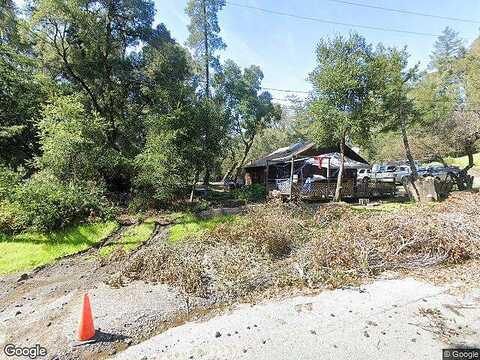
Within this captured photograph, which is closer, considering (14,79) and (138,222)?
(138,222)

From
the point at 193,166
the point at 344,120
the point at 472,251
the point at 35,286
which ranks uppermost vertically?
the point at 344,120

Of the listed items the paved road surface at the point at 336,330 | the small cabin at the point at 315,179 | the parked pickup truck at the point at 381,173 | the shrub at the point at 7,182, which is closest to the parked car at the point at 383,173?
the parked pickup truck at the point at 381,173

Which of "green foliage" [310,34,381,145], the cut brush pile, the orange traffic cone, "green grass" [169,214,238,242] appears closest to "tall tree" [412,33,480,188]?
"green foliage" [310,34,381,145]

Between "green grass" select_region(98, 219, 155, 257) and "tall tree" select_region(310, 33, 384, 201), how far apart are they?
448 inches

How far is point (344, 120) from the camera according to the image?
15.7 m

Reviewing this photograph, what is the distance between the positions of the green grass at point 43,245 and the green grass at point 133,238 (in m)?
0.65

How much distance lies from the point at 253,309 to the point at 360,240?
3592 millimetres

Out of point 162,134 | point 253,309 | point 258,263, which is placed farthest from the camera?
point 162,134

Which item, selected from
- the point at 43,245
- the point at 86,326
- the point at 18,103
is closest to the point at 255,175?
the point at 18,103

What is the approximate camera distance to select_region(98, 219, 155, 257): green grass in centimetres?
910

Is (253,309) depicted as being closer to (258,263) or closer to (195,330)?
(195,330)

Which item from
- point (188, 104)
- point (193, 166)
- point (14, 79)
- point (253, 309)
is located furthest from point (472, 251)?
point (14, 79)

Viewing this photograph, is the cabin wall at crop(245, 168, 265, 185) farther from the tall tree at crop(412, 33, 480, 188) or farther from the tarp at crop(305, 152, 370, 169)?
the tall tree at crop(412, 33, 480, 188)

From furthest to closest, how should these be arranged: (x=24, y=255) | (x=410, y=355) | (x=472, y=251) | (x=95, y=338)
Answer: (x=24, y=255) → (x=472, y=251) → (x=95, y=338) → (x=410, y=355)
